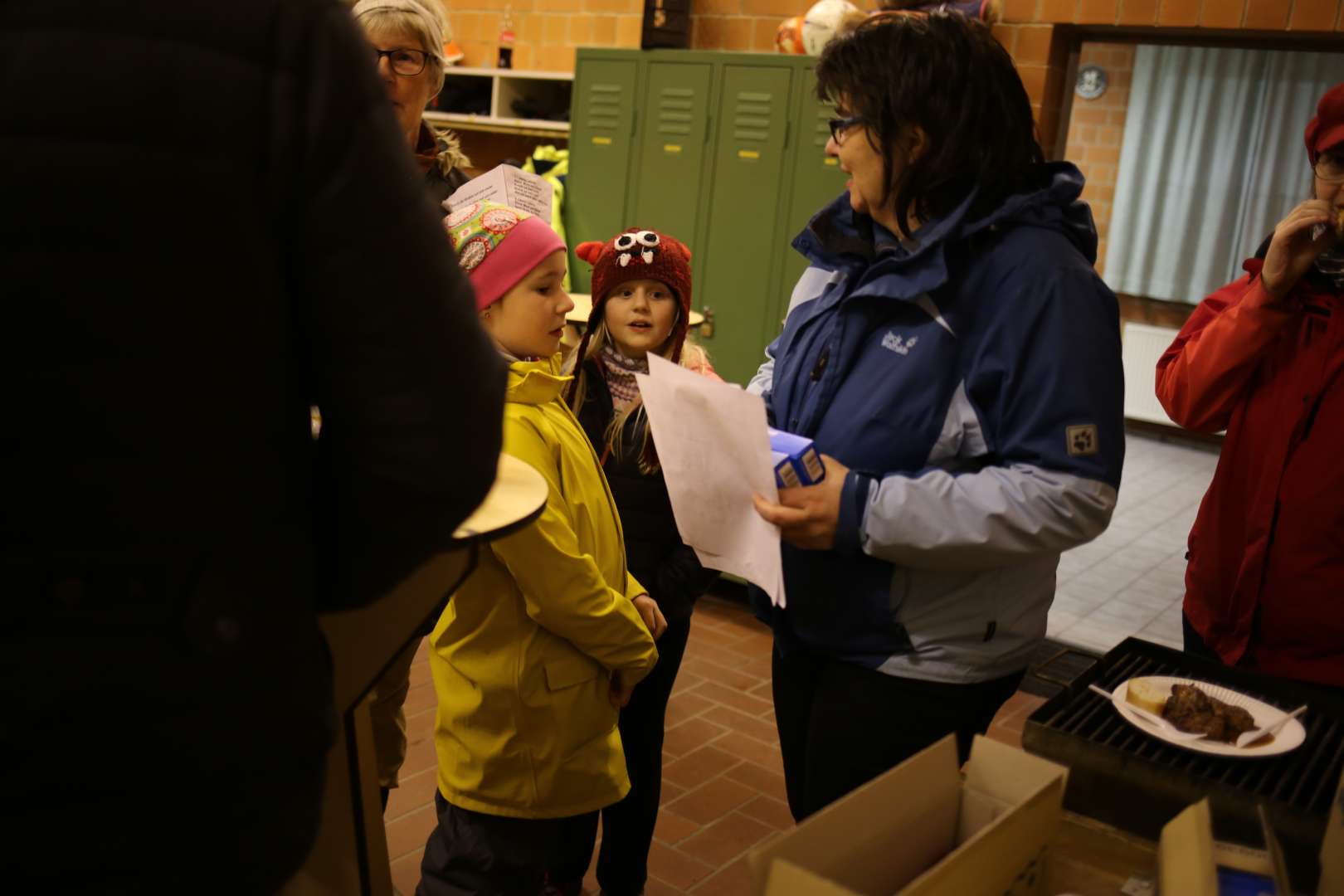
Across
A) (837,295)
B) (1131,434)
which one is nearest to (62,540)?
(837,295)

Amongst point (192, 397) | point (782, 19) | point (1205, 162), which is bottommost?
point (192, 397)

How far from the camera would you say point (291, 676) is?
897 mm

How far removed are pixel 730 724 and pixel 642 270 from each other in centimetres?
174

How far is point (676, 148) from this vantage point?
481 cm

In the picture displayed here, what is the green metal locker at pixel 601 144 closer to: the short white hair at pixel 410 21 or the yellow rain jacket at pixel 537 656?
the short white hair at pixel 410 21

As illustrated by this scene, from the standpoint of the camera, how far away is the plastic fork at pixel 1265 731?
1.32m

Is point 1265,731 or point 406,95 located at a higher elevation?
point 406,95

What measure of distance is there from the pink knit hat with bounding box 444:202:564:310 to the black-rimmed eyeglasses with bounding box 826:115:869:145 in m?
0.55

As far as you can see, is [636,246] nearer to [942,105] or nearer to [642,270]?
[642,270]

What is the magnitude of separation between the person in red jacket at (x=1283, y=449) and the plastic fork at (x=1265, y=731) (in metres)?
0.68

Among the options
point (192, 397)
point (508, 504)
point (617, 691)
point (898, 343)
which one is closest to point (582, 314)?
point (617, 691)

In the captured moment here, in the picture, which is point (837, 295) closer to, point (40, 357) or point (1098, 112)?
point (40, 357)

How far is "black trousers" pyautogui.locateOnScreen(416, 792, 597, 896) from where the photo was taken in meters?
1.93

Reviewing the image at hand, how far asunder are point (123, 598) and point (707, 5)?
486cm
